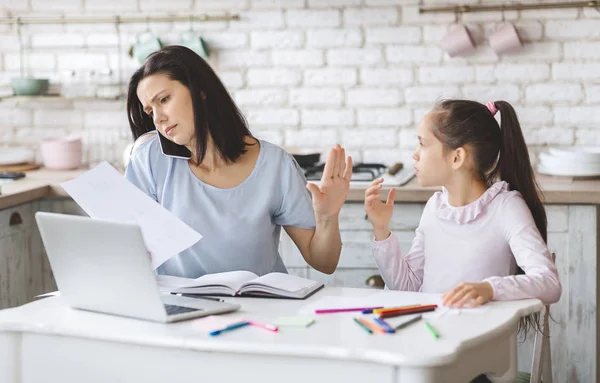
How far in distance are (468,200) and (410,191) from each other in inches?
34.5

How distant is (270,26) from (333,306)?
215 centimetres

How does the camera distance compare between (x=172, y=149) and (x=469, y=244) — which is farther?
(x=172, y=149)

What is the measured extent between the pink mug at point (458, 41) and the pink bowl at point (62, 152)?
5.34ft

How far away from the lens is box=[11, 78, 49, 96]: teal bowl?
12.4 ft

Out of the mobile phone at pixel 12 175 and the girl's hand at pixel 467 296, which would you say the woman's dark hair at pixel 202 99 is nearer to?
the girl's hand at pixel 467 296

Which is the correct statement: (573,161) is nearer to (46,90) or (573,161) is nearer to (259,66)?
(259,66)

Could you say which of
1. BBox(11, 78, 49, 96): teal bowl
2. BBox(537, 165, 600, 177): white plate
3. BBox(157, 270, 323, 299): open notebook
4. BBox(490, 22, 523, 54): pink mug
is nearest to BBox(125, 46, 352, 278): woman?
BBox(157, 270, 323, 299): open notebook

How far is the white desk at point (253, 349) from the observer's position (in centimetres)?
150

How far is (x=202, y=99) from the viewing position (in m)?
2.33

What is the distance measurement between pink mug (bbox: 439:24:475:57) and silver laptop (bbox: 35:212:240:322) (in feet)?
6.68

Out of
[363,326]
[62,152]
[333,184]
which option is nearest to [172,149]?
[333,184]

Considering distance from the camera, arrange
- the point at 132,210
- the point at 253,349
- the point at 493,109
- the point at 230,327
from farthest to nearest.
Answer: the point at 493,109 < the point at 132,210 < the point at 230,327 < the point at 253,349

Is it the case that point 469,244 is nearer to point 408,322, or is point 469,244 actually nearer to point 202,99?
point 408,322

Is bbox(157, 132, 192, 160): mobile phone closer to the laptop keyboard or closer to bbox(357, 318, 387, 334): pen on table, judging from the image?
the laptop keyboard
